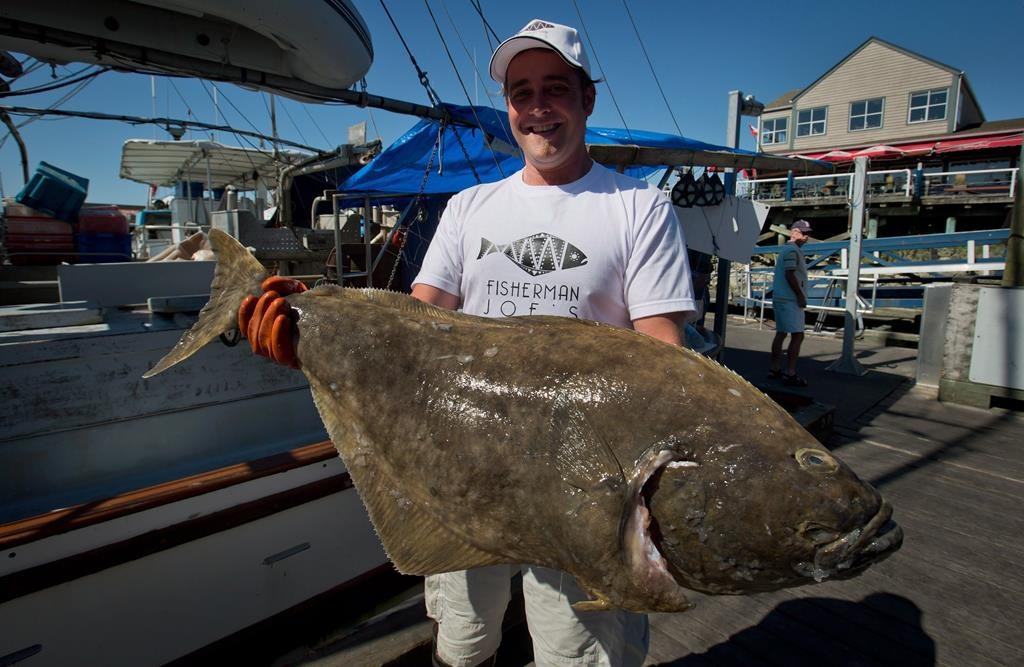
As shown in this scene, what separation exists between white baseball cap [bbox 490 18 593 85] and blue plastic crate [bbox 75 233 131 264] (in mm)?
5101

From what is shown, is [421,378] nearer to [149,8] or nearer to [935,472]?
[149,8]

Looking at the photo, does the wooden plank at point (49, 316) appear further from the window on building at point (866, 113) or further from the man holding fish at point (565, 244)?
the window on building at point (866, 113)

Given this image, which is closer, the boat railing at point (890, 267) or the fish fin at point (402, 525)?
the fish fin at point (402, 525)

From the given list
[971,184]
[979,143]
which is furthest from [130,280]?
[979,143]

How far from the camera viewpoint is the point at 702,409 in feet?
4.62

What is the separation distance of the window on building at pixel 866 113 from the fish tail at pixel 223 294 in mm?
39137

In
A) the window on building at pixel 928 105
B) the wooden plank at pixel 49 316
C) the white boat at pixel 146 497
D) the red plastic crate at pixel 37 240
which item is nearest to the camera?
the white boat at pixel 146 497

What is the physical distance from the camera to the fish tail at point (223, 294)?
2.22 metres

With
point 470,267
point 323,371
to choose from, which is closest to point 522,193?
point 470,267

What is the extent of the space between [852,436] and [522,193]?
18.8 ft

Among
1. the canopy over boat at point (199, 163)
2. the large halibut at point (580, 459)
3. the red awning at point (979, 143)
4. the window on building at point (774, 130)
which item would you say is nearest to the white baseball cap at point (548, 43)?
the large halibut at point (580, 459)

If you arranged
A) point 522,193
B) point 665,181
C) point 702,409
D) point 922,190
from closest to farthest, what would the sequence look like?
1. point 702,409
2. point 522,193
3. point 665,181
4. point 922,190

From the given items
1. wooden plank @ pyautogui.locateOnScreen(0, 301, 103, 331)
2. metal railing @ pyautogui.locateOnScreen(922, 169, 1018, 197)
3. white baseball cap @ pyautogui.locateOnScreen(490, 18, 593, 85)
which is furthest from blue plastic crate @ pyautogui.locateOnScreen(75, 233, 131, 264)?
metal railing @ pyautogui.locateOnScreen(922, 169, 1018, 197)

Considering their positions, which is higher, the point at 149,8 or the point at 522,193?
the point at 149,8
